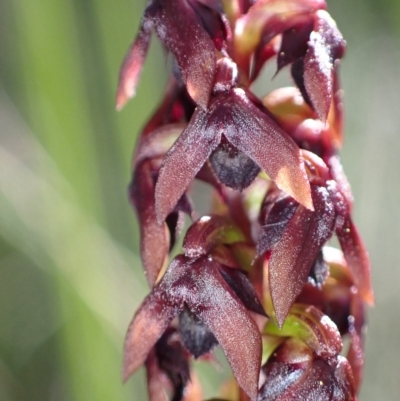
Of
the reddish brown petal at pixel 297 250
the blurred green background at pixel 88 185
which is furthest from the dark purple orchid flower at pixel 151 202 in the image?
the blurred green background at pixel 88 185

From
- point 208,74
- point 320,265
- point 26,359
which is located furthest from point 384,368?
point 208,74

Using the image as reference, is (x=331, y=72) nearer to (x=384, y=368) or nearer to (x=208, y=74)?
(x=208, y=74)

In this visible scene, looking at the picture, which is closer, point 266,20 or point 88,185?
point 266,20

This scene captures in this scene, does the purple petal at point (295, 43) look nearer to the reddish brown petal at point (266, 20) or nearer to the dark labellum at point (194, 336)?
the reddish brown petal at point (266, 20)

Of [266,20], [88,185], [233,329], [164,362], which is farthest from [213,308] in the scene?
[88,185]

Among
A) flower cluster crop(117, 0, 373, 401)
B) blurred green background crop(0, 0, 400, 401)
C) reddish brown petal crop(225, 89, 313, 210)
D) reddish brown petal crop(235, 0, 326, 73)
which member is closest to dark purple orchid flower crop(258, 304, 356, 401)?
flower cluster crop(117, 0, 373, 401)

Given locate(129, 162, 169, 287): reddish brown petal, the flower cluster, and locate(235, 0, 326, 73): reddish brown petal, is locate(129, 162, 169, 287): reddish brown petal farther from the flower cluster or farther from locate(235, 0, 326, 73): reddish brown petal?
locate(235, 0, 326, 73): reddish brown petal

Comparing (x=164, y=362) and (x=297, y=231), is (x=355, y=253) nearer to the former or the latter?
(x=297, y=231)
